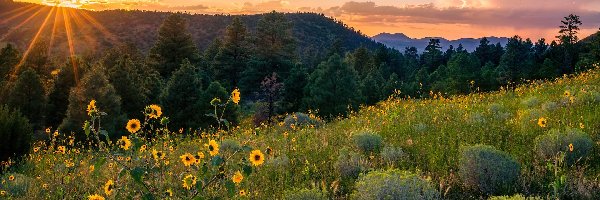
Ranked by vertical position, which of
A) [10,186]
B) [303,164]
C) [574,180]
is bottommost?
[10,186]

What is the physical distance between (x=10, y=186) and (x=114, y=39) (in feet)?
476

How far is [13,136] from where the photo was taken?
45.5 ft

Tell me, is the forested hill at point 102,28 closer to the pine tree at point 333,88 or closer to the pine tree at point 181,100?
the pine tree at point 333,88

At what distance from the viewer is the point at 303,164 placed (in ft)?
24.7

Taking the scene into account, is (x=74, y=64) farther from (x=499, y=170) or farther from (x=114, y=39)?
(x=114, y=39)

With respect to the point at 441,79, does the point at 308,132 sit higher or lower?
higher

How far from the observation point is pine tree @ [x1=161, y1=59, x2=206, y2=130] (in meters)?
30.5

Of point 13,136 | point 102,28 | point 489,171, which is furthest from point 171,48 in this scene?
point 102,28

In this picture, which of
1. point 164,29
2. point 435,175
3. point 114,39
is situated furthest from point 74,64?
point 114,39

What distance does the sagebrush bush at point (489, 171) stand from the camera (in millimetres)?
5409

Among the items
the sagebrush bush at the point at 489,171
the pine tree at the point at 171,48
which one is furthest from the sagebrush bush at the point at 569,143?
the pine tree at the point at 171,48

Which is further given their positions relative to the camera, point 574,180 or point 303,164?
point 303,164

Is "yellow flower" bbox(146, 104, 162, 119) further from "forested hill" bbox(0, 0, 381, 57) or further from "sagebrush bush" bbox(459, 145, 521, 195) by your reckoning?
"forested hill" bbox(0, 0, 381, 57)

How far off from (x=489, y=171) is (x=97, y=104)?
79.2 feet
